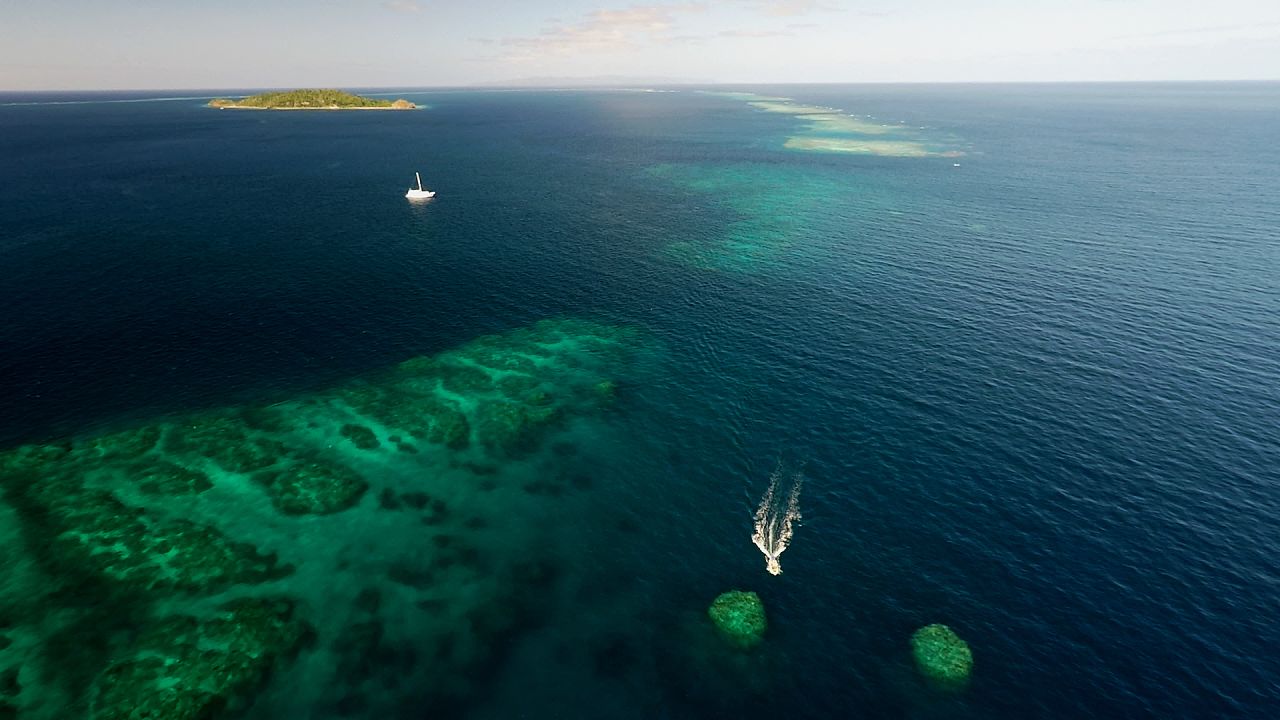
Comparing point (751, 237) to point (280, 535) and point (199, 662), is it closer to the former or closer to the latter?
point (280, 535)

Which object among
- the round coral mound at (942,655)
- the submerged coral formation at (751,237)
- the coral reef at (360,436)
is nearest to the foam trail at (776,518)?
the round coral mound at (942,655)

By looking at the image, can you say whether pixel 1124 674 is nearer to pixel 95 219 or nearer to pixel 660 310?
pixel 660 310

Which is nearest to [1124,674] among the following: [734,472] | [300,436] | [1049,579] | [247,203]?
[1049,579]

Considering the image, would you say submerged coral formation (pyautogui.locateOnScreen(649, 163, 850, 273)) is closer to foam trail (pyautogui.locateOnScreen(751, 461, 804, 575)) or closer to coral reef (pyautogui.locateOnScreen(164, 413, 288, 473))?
foam trail (pyautogui.locateOnScreen(751, 461, 804, 575))

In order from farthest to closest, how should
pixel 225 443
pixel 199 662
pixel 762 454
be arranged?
pixel 762 454, pixel 225 443, pixel 199 662

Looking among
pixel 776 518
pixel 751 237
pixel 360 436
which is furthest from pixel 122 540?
pixel 751 237
